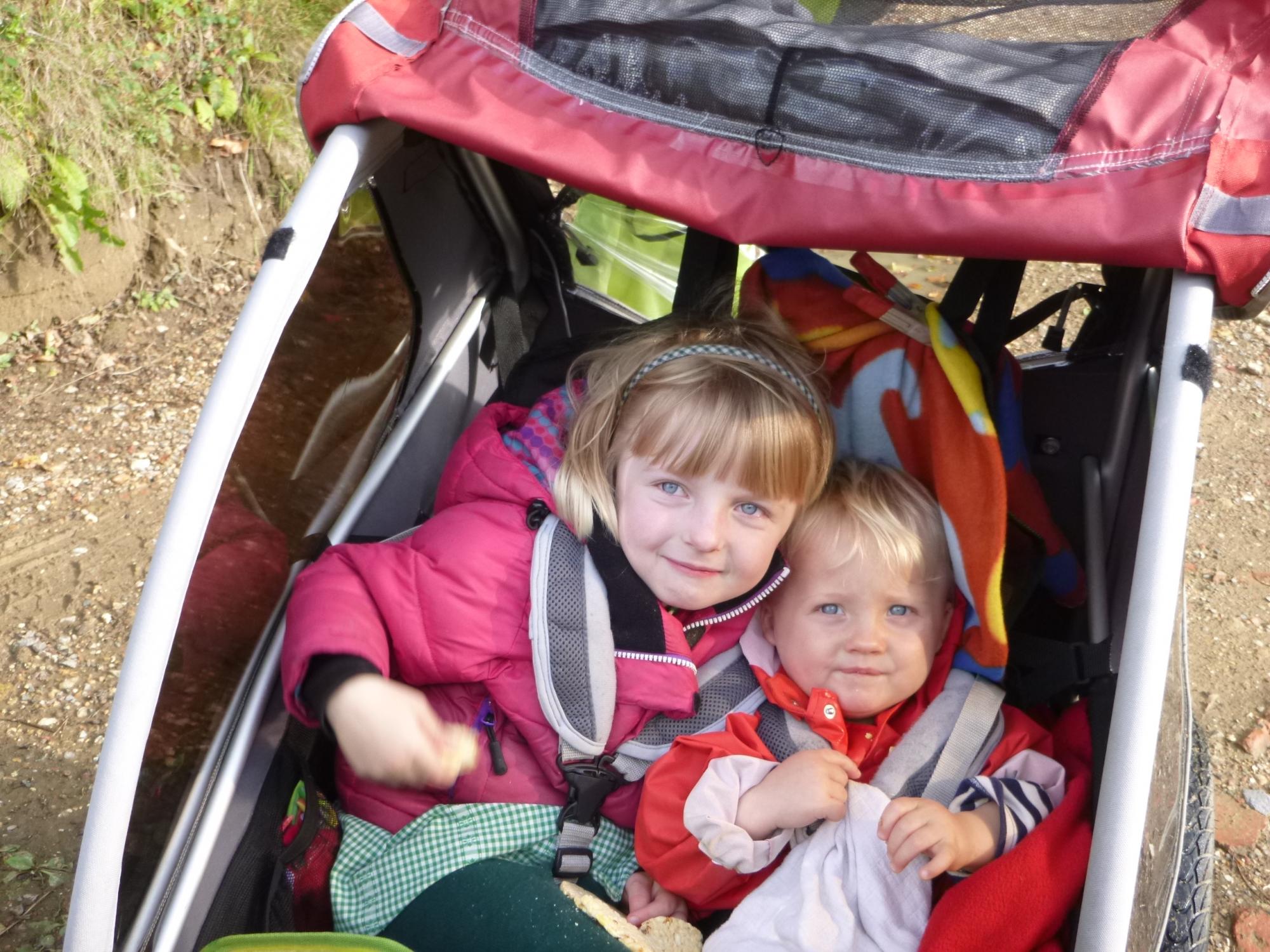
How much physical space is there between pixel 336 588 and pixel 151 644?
0.35 meters

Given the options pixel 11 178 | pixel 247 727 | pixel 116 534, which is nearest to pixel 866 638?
pixel 247 727

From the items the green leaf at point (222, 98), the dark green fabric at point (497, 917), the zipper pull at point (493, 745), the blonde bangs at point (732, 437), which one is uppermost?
the green leaf at point (222, 98)

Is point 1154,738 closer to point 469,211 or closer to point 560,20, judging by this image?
point 560,20

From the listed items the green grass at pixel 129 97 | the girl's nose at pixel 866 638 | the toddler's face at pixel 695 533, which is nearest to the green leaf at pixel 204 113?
the green grass at pixel 129 97

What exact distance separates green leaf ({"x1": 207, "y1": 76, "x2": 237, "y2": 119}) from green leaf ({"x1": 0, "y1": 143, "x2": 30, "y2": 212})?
75 centimetres

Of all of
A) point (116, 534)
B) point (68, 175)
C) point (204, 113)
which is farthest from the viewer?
point (204, 113)

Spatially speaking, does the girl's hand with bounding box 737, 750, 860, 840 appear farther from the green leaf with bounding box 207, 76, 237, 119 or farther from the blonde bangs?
the green leaf with bounding box 207, 76, 237, 119

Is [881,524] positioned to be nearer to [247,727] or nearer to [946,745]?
[946,745]

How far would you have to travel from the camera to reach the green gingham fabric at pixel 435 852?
1642 mm

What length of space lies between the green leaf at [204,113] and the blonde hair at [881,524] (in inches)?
111

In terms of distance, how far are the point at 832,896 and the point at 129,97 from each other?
10.9 feet

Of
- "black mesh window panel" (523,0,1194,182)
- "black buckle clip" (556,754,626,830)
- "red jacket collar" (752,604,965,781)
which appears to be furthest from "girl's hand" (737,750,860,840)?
"black mesh window panel" (523,0,1194,182)

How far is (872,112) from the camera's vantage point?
5.06 ft

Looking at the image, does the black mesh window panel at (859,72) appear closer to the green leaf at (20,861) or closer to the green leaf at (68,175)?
the green leaf at (20,861)
